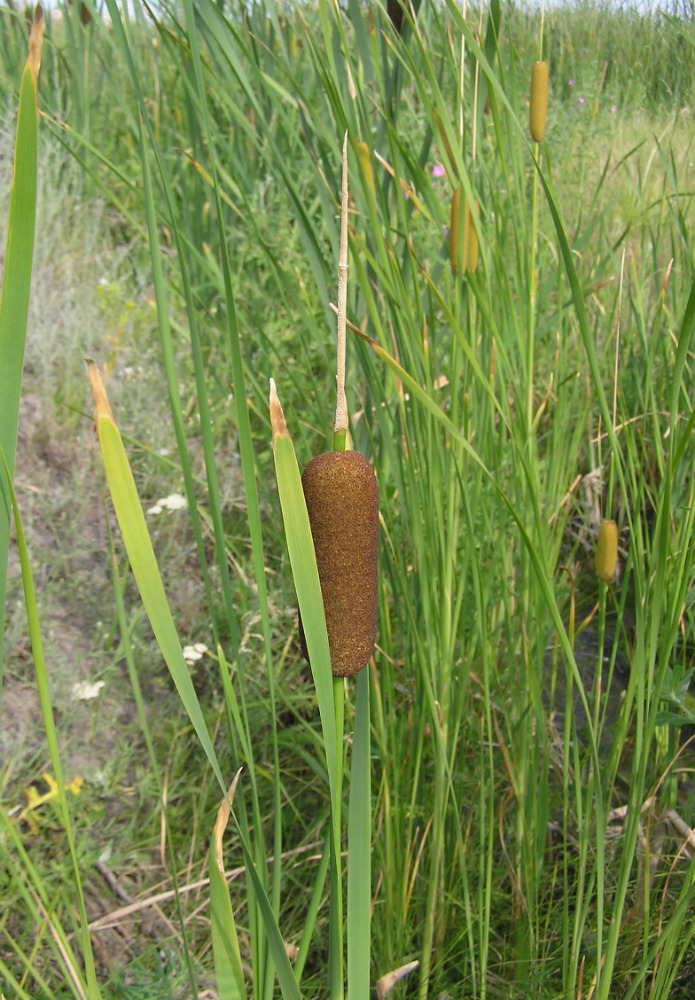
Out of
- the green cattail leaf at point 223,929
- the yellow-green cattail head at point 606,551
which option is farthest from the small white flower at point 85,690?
the yellow-green cattail head at point 606,551

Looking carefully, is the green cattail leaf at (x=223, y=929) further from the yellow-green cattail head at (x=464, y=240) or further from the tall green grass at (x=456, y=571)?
the yellow-green cattail head at (x=464, y=240)

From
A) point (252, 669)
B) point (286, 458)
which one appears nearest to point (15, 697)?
point (252, 669)

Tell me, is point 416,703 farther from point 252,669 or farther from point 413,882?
point 252,669

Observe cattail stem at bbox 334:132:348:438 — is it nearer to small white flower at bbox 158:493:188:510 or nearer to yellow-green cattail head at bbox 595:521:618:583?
yellow-green cattail head at bbox 595:521:618:583

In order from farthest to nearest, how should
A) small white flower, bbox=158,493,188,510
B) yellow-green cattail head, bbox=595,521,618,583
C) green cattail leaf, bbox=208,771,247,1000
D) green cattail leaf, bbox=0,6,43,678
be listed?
1. small white flower, bbox=158,493,188,510
2. yellow-green cattail head, bbox=595,521,618,583
3. green cattail leaf, bbox=208,771,247,1000
4. green cattail leaf, bbox=0,6,43,678

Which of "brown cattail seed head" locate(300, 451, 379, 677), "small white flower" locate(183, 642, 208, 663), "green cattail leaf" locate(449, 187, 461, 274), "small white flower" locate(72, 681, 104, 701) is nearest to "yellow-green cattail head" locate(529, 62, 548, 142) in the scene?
"green cattail leaf" locate(449, 187, 461, 274)

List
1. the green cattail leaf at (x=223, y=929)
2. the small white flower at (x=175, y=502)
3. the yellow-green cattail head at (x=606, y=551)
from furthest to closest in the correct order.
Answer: the small white flower at (x=175, y=502), the yellow-green cattail head at (x=606, y=551), the green cattail leaf at (x=223, y=929)
